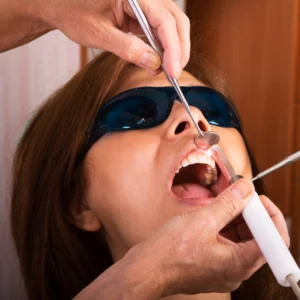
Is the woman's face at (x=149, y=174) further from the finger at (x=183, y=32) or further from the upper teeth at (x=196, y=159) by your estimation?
the finger at (x=183, y=32)

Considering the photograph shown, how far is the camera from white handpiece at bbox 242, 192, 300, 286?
589 millimetres

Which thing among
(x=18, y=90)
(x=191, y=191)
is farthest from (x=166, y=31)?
(x=18, y=90)

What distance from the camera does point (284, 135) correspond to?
1671 mm

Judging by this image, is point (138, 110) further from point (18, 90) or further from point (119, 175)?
point (18, 90)

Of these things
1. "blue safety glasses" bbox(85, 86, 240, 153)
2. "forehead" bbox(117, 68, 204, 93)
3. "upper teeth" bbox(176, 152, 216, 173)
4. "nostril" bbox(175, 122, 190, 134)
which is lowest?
"upper teeth" bbox(176, 152, 216, 173)

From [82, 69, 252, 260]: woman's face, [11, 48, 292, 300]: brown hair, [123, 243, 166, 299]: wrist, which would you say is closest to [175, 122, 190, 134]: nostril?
[82, 69, 252, 260]: woman's face

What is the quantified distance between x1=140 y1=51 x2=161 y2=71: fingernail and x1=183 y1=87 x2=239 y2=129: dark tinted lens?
0.22 metres

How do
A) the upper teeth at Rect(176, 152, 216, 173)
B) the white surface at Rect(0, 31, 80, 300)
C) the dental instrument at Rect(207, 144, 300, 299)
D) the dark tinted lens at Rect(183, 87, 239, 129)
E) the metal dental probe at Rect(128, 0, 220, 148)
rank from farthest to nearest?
the white surface at Rect(0, 31, 80, 300)
the dark tinted lens at Rect(183, 87, 239, 129)
the upper teeth at Rect(176, 152, 216, 173)
the metal dental probe at Rect(128, 0, 220, 148)
the dental instrument at Rect(207, 144, 300, 299)

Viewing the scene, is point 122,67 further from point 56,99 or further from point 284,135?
point 284,135

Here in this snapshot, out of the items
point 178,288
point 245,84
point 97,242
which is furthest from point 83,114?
point 245,84

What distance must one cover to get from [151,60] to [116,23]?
17 centimetres

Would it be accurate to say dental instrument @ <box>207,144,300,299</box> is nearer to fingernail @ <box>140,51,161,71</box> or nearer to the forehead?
fingernail @ <box>140,51,161,71</box>

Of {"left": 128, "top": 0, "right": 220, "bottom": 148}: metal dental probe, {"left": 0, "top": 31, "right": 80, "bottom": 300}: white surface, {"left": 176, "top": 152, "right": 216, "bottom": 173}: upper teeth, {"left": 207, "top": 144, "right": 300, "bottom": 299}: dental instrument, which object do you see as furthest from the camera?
{"left": 0, "top": 31, "right": 80, "bottom": 300}: white surface

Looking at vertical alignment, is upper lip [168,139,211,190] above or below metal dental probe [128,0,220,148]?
below
